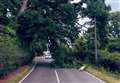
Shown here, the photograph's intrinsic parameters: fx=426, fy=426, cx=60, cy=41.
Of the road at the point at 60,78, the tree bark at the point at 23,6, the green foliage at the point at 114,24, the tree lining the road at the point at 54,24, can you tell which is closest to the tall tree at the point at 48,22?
the tree lining the road at the point at 54,24

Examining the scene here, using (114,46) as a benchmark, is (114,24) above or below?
above

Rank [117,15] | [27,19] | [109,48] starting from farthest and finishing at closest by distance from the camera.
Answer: [117,15] < [109,48] < [27,19]

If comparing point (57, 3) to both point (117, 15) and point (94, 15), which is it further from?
point (117, 15)

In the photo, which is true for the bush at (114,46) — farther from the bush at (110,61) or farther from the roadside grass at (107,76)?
the roadside grass at (107,76)

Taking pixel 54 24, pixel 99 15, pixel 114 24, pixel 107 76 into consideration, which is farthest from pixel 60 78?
pixel 114 24

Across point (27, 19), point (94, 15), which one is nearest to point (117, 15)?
point (94, 15)

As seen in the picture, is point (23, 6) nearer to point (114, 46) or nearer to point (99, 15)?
point (99, 15)

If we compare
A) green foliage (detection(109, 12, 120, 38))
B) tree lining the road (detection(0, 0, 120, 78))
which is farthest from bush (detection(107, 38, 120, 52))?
green foliage (detection(109, 12, 120, 38))

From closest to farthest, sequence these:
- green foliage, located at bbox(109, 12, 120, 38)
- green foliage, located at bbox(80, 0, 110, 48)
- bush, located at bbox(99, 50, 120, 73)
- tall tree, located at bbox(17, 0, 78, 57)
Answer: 1. bush, located at bbox(99, 50, 120, 73)
2. tall tree, located at bbox(17, 0, 78, 57)
3. green foliage, located at bbox(80, 0, 110, 48)
4. green foliage, located at bbox(109, 12, 120, 38)

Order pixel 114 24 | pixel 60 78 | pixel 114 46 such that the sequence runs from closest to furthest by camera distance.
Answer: pixel 60 78
pixel 114 46
pixel 114 24

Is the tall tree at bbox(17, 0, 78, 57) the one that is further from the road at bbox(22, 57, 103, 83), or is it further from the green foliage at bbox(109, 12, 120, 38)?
the road at bbox(22, 57, 103, 83)

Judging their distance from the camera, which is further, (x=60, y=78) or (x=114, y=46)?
(x=114, y=46)

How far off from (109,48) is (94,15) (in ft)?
23.4

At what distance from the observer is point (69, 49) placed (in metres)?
72.1
